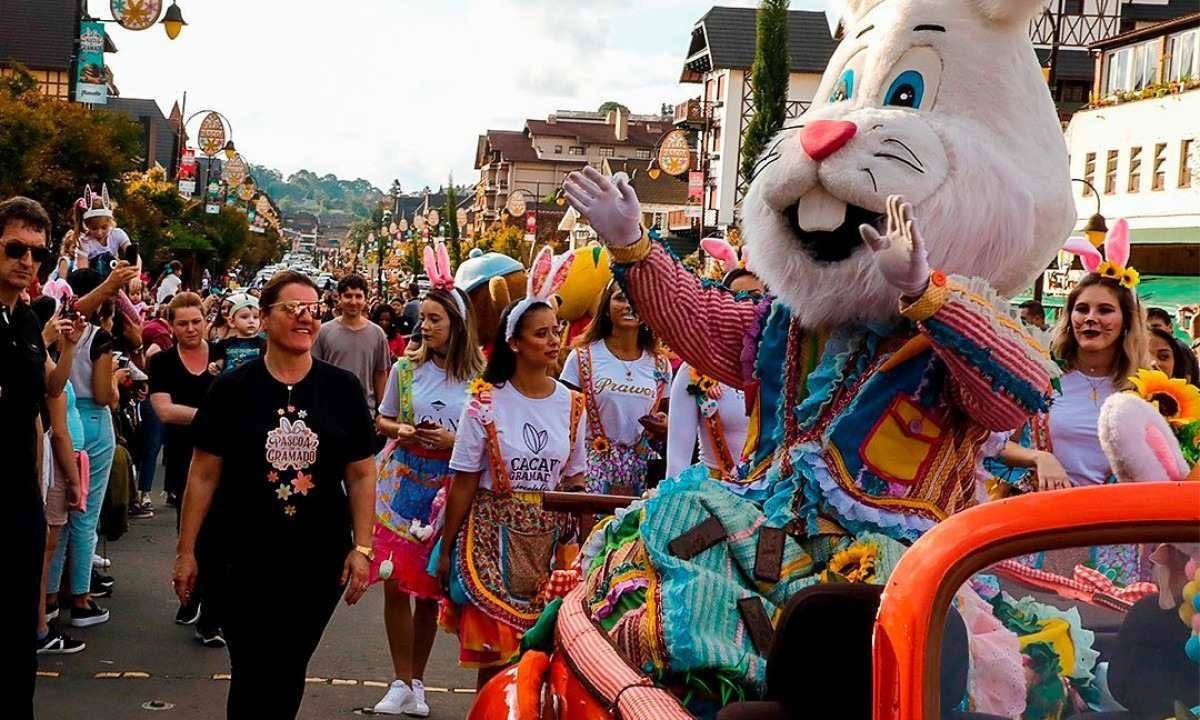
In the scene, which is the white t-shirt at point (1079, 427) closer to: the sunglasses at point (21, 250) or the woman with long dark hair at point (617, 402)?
the woman with long dark hair at point (617, 402)

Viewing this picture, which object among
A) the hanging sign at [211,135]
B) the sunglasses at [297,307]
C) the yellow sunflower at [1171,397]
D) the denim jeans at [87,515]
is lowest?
the denim jeans at [87,515]

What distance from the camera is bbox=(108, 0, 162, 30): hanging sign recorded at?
23406 millimetres

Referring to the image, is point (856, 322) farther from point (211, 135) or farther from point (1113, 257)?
point (211, 135)

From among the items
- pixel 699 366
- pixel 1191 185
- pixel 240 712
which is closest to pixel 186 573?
pixel 240 712

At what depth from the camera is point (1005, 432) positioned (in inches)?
156

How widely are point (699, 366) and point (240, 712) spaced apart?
2272 millimetres

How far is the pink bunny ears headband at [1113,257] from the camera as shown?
21.4 ft

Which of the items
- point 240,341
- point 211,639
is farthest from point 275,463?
point 240,341

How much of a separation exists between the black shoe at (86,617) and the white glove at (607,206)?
524 cm

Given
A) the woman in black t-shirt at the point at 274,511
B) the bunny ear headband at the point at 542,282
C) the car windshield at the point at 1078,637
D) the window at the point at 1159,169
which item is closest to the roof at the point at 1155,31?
the window at the point at 1159,169

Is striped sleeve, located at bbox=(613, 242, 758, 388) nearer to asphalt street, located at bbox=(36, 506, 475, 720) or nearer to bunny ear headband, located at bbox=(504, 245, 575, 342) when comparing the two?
bunny ear headband, located at bbox=(504, 245, 575, 342)

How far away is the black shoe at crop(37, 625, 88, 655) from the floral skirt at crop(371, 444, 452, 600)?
1667 millimetres

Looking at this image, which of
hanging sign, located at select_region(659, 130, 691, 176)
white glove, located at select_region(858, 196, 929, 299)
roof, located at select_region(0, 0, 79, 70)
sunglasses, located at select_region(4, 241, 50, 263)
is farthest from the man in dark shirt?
roof, located at select_region(0, 0, 79, 70)

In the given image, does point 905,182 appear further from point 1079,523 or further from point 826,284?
point 1079,523
